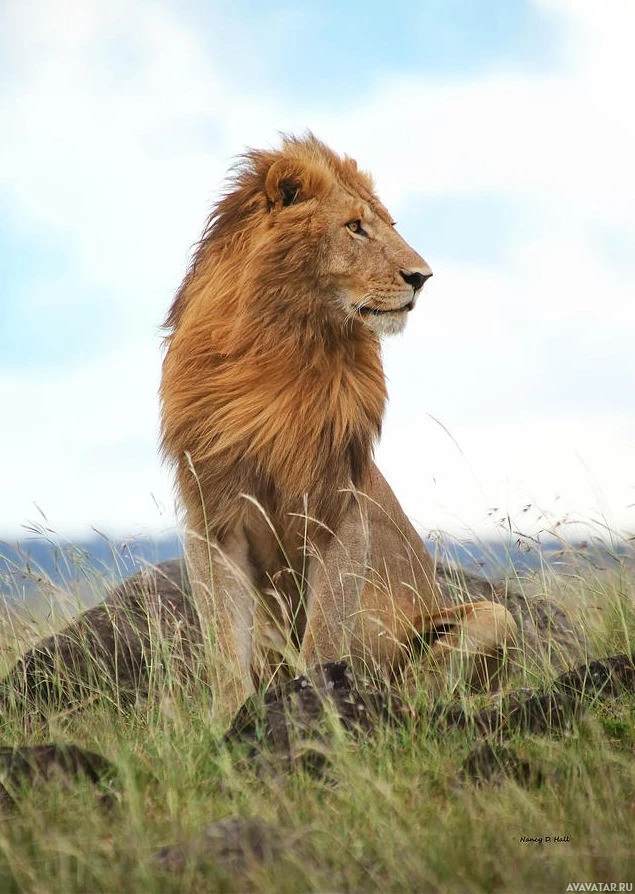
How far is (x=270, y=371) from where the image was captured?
5160mm

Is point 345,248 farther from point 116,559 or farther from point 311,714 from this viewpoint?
point 116,559

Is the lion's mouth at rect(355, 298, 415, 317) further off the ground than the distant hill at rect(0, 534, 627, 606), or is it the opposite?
the lion's mouth at rect(355, 298, 415, 317)

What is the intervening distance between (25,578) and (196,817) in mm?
3392

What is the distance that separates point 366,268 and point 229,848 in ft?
9.60

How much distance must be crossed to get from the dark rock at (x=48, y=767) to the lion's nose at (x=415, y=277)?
2.52 metres

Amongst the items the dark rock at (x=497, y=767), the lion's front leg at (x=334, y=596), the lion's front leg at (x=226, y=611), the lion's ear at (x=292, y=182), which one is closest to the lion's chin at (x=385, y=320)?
the lion's ear at (x=292, y=182)

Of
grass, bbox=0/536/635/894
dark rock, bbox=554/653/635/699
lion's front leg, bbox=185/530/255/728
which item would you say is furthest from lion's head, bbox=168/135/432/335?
grass, bbox=0/536/635/894

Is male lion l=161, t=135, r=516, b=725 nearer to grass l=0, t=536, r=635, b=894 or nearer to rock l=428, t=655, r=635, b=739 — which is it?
rock l=428, t=655, r=635, b=739

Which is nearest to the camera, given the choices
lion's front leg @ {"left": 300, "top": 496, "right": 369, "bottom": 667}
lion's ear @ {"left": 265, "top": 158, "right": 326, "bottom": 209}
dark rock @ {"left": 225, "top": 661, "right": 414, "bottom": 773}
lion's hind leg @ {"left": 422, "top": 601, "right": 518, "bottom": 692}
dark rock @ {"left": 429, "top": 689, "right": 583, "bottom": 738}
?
dark rock @ {"left": 225, "top": 661, "right": 414, "bottom": 773}

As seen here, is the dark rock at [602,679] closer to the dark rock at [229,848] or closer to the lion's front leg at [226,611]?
the lion's front leg at [226,611]

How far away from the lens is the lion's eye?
5117mm

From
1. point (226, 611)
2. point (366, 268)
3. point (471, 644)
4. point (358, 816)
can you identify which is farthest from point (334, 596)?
point (358, 816)

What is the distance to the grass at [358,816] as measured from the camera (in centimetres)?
270

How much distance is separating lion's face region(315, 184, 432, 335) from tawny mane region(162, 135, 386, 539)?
5 centimetres
